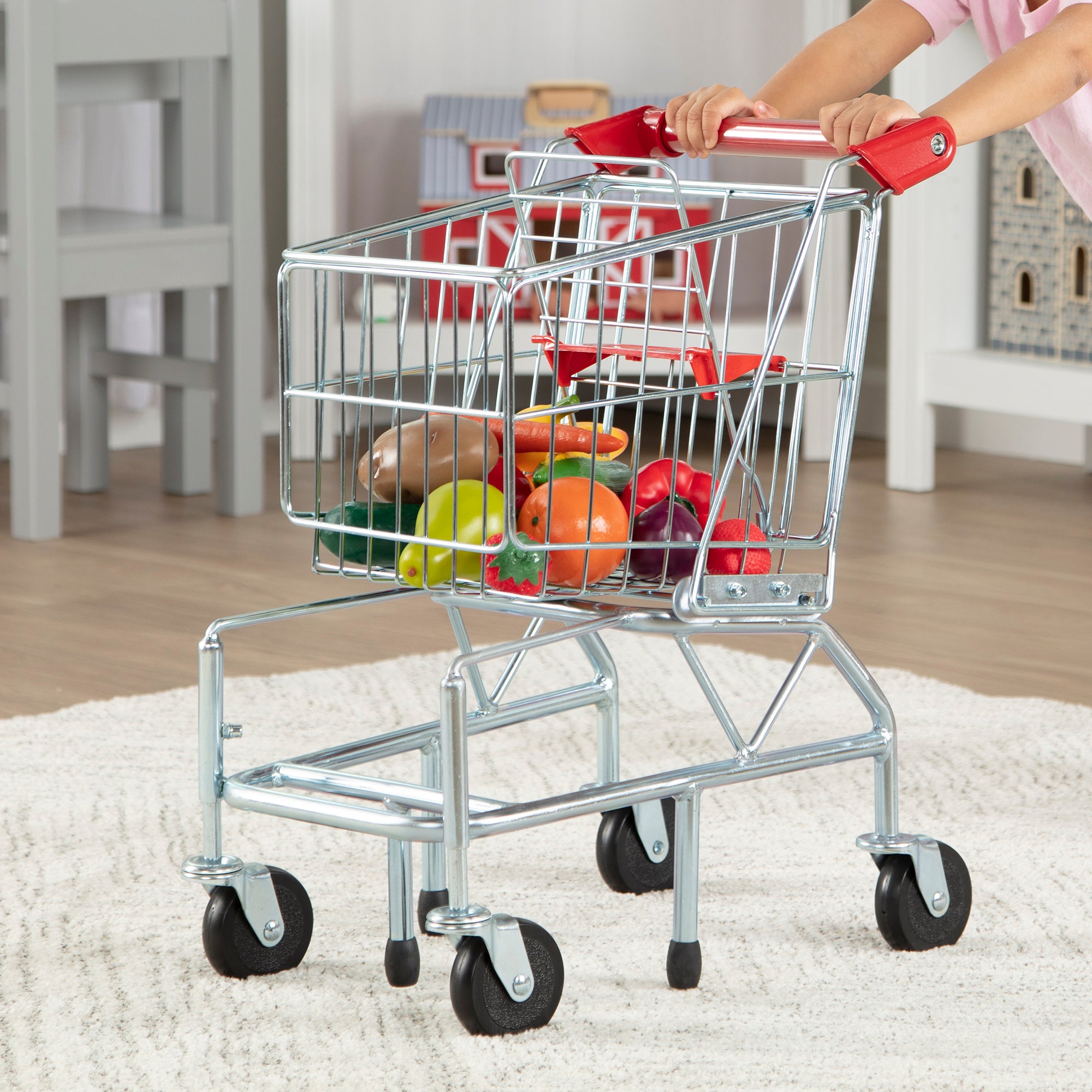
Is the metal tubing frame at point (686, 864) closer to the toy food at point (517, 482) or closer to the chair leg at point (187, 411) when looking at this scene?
the toy food at point (517, 482)

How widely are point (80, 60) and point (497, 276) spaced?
219 cm

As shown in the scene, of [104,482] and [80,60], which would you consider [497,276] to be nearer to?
[80,60]

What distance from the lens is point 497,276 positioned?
3.86ft

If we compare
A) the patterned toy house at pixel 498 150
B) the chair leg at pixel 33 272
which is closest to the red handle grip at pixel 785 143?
the chair leg at pixel 33 272


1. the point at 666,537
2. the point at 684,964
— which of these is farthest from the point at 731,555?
the point at 684,964

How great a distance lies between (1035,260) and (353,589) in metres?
1.48

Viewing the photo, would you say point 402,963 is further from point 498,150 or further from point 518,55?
point 518,55

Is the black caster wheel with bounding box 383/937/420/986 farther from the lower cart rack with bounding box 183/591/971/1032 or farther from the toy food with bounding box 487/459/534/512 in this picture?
the toy food with bounding box 487/459/534/512

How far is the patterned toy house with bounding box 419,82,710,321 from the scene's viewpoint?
3855 millimetres

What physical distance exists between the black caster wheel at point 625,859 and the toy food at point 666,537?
35cm

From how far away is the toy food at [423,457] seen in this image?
50.8 inches

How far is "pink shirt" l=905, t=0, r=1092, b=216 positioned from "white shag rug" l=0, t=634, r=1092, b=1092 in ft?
2.04

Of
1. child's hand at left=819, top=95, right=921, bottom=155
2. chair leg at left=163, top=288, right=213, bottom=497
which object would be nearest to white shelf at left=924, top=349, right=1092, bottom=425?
chair leg at left=163, top=288, right=213, bottom=497

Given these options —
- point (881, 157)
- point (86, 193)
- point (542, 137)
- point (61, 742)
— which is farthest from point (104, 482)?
point (881, 157)
